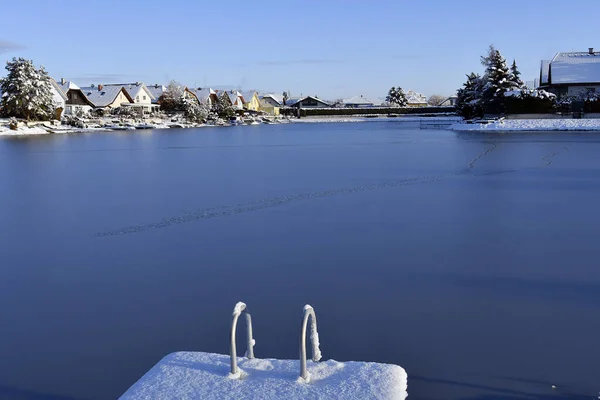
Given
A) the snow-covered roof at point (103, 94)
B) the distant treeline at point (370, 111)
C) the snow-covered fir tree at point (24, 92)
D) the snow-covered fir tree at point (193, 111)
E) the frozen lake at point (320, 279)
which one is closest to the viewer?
the frozen lake at point (320, 279)

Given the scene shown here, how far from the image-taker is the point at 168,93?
65562 millimetres

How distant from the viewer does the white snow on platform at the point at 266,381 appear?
3.46m

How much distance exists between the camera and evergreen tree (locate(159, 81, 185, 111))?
6359 cm

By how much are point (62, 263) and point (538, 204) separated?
7.06m

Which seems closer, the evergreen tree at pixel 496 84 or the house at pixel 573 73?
the evergreen tree at pixel 496 84

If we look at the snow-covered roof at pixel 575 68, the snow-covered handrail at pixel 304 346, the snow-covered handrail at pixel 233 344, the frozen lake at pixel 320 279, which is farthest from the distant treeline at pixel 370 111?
the snow-covered handrail at pixel 233 344

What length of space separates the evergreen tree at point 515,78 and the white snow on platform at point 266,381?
126 feet

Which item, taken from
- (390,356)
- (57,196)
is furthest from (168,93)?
(390,356)

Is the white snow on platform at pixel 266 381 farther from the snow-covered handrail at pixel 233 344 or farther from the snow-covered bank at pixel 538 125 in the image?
the snow-covered bank at pixel 538 125

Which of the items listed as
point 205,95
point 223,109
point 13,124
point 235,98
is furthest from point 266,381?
point 235,98

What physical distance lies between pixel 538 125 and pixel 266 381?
3293 centimetres

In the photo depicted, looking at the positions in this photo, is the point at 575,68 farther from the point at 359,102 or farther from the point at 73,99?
the point at 359,102

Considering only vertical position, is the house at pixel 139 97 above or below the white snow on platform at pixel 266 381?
above

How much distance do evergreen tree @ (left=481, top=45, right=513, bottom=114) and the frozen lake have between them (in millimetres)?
27401
